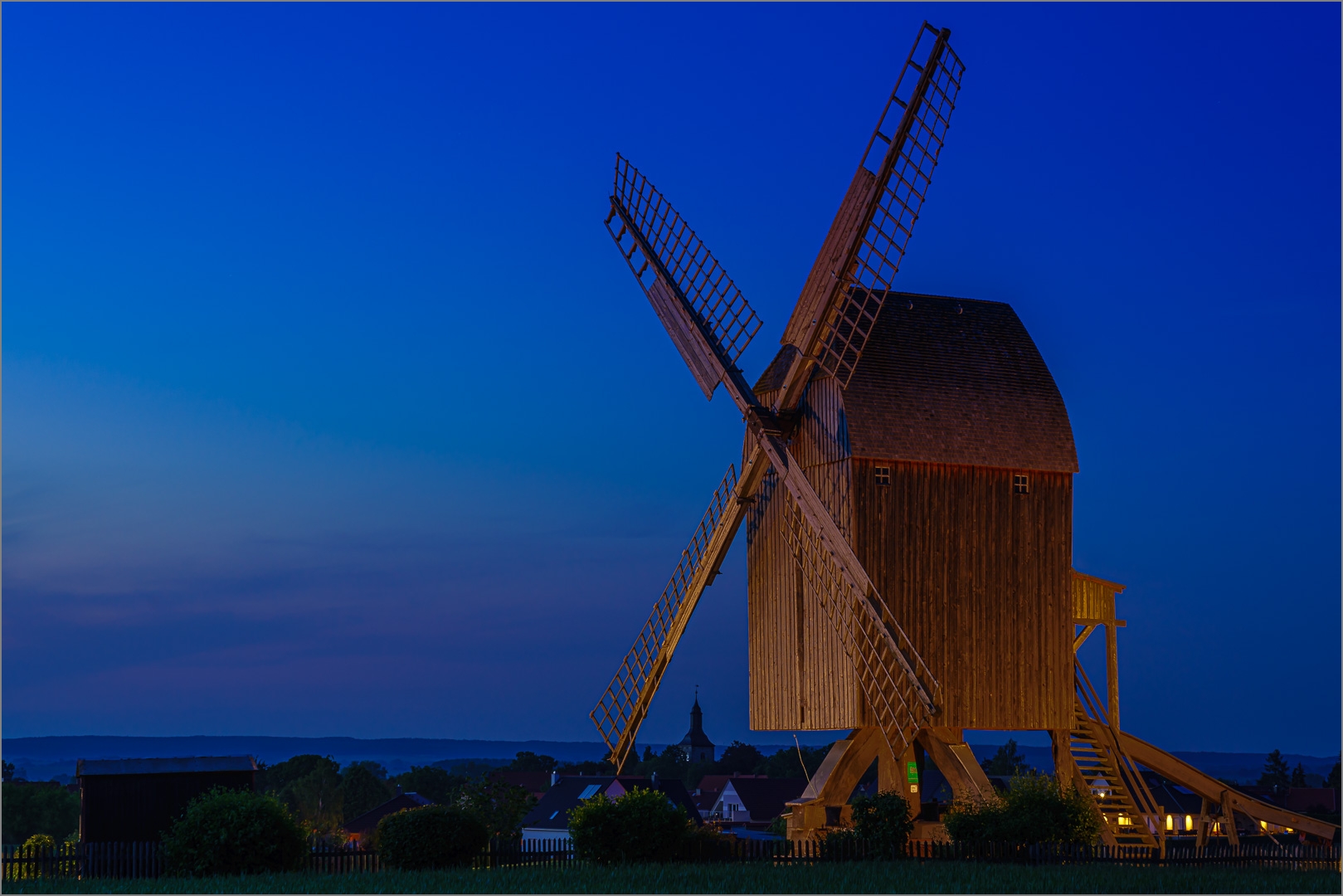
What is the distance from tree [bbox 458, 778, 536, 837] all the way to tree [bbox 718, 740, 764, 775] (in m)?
52.3

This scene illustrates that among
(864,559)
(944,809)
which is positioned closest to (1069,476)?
(864,559)

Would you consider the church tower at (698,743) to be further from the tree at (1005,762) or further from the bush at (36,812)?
the bush at (36,812)

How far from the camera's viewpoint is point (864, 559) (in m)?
26.2

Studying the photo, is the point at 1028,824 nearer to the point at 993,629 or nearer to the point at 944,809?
the point at 944,809

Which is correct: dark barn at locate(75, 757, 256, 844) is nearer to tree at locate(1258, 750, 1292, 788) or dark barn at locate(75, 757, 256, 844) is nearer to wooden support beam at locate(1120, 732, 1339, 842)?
wooden support beam at locate(1120, 732, 1339, 842)

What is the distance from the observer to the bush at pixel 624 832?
24.7 metres

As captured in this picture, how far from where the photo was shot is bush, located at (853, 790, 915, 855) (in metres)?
25.0

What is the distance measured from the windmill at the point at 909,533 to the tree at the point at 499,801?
26689 mm

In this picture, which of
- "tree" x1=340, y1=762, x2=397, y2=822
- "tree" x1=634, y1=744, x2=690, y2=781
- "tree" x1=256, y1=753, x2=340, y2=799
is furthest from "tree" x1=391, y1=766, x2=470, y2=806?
"tree" x1=634, y1=744, x2=690, y2=781

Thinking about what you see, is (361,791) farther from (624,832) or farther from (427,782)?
(624,832)

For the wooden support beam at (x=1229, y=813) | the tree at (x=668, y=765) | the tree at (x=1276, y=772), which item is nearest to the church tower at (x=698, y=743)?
the tree at (x=668, y=765)

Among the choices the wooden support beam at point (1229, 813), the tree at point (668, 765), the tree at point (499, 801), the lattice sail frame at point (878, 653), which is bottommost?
the tree at point (668, 765)

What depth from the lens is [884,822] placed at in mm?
25125

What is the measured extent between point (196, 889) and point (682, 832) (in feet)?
27.4
